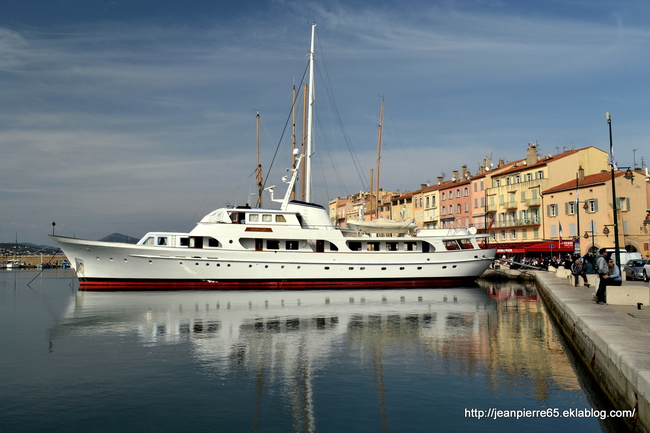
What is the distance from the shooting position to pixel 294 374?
38.8 ft

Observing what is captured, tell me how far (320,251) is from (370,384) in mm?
25331

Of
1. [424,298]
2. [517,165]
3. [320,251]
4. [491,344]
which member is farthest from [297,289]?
[517,165]

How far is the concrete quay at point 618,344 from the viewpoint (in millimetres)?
7109

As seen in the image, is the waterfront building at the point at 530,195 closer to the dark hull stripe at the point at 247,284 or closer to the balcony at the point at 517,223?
the balcony at the point at 517,223

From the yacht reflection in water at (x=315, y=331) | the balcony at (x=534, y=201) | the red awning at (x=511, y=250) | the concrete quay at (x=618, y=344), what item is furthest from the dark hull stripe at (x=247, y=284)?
the balcony at (x=534, y=201)

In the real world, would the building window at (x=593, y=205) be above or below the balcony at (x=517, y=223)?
above

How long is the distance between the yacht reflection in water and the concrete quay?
878mm

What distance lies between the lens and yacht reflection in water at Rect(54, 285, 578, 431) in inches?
480

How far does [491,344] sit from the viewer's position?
15.1 meters

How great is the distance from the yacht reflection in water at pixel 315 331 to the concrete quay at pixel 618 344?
878 millimetres

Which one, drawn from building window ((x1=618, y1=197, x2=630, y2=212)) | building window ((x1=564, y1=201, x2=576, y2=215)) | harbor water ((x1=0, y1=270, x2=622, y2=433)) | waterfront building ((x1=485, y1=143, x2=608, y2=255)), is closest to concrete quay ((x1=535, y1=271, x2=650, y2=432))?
harbor water ((x1=0, y1=270, x2=622, y2=433))

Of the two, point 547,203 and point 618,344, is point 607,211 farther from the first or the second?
point 618,344

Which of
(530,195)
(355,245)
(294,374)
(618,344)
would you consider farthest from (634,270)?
(530,195)

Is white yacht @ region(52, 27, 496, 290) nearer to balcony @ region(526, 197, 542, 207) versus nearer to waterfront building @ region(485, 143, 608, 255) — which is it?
waterfront building @ region(485, 143, 608, 255)
